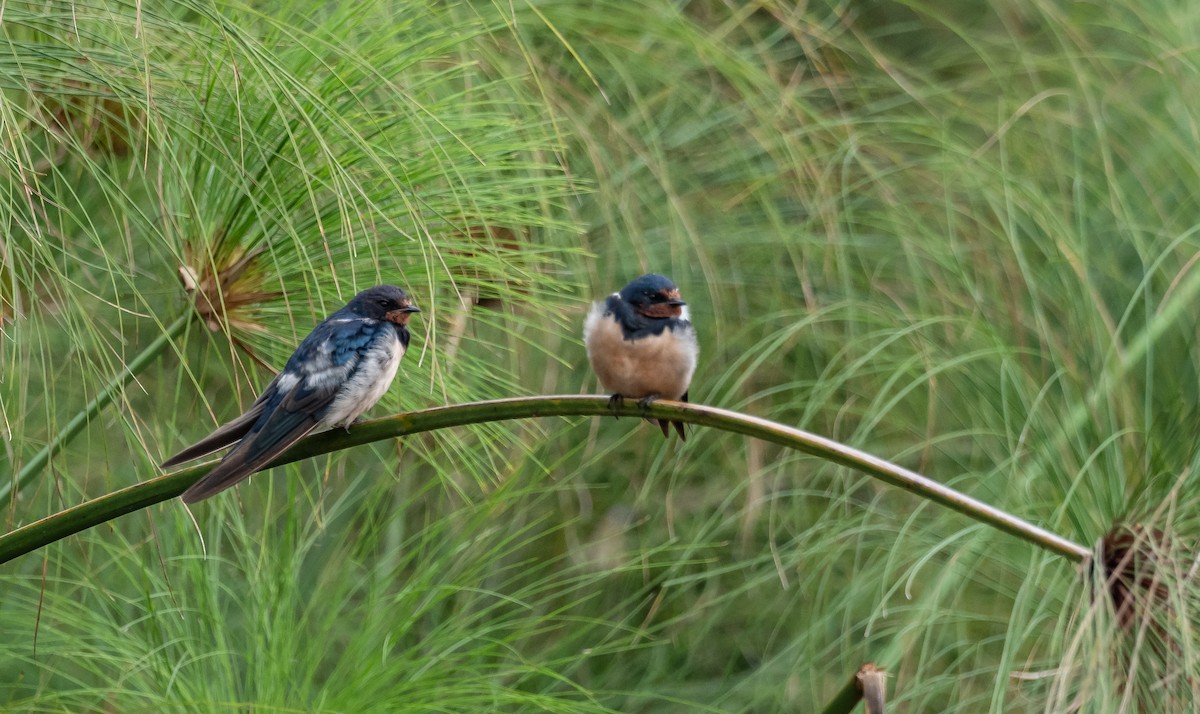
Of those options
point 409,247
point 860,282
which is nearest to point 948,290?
point 860,282

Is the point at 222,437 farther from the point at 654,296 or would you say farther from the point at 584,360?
the point at 584,360

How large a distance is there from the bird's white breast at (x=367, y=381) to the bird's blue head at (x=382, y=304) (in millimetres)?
35

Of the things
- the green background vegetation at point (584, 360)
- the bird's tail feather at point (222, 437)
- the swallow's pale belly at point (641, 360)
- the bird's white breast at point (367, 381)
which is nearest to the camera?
the bird's tail feather at point (222, 437)

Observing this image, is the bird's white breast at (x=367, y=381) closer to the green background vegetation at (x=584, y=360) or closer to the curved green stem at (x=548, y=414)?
the green background vegetation at (x=584, y=360)

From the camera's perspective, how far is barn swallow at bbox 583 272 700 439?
1991mm

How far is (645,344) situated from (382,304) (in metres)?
0.40

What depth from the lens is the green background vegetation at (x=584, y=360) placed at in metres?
1.75

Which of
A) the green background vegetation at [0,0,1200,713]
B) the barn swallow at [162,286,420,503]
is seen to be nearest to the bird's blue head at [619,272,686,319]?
the green background vegetation at [0,0,1200,713]

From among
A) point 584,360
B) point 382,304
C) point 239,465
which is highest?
point 382,304

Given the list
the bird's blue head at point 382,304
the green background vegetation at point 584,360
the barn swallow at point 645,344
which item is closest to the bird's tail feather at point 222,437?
the green background vegetation at point 584,360

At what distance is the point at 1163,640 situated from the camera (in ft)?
6.06

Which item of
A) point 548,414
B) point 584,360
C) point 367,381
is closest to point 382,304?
point 367,381

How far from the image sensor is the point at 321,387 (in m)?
1.59

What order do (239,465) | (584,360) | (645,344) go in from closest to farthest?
1. (239,465)
2. (645,344)
3. (584,360)
